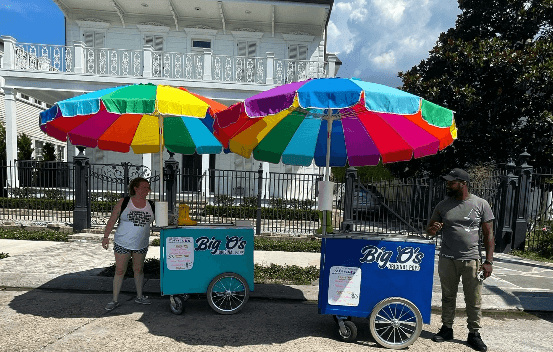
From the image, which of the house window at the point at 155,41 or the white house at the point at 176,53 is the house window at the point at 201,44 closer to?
the white house at the point at 176,53

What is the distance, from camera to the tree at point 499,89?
448 inches

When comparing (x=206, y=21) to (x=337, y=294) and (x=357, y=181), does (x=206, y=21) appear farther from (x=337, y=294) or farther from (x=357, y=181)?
(x=337, y=294)

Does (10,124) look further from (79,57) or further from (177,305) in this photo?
(177,305)

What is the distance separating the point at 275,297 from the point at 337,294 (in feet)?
5.38

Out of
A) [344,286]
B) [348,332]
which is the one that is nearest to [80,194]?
[344,286]

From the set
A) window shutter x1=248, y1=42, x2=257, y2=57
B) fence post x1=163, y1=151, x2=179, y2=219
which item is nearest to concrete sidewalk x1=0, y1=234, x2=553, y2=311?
fence post x1=163, y1=151, x2=179, y2=219

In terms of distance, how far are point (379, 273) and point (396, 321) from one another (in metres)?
0.50

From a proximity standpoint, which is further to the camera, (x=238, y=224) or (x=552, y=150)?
(x=552, y=150)

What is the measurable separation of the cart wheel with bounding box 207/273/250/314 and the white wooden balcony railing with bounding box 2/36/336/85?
10.9m

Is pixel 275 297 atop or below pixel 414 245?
below

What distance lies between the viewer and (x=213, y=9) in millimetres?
15422

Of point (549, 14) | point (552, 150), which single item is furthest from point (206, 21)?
point (552, 150)

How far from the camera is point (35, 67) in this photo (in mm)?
14914

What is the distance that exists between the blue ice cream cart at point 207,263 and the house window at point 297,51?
1374 cm
